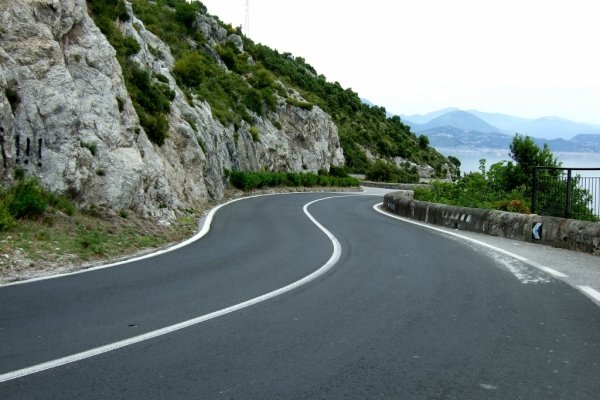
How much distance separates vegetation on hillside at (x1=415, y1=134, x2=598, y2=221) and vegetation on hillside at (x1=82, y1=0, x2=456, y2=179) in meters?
12.2

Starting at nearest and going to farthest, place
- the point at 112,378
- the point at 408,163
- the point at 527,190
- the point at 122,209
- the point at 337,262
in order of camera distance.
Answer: the point at 112,378 < the point at 337,262 < the point at 122,209 < the point at 527,190 < the point at 408,163

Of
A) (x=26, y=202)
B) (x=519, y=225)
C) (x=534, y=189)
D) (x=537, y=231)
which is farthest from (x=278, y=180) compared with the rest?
(x=26, y=202)

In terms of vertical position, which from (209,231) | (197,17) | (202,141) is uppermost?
(197,17)

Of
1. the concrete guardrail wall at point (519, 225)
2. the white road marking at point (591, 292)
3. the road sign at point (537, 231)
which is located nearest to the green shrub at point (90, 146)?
the concrete guardrail wall at point (519, 225)

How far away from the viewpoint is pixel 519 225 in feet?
46.8

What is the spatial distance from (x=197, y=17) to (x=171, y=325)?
191ft

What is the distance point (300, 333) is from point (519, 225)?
10.4 m

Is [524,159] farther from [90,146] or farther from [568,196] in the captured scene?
[90,146]

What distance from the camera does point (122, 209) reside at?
14539 mm

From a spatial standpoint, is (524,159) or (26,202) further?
(524,159)

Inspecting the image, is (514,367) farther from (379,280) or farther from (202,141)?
(202,141)

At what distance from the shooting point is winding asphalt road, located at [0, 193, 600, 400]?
13.9ft

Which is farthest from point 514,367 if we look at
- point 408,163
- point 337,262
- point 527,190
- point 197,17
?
point 408,163

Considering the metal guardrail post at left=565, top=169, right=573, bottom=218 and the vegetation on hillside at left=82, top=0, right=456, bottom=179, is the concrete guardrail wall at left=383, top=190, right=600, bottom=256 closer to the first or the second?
the metal guardrail post at left=565, top=169, right=573, bottom=218
